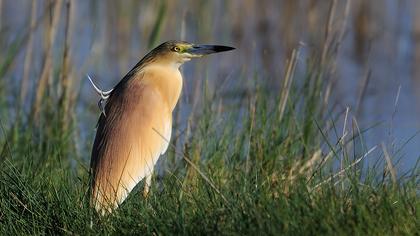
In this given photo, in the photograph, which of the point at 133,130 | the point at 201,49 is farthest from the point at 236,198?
the point at 201,49

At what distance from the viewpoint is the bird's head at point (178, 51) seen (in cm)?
447

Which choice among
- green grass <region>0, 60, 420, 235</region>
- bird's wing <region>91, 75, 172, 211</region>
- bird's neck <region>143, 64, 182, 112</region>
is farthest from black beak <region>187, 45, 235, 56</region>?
green grass <region>0, 60, 420, 235</region>

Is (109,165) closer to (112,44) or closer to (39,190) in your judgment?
(39,190)

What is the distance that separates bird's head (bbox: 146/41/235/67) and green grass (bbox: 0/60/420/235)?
20.7 inches

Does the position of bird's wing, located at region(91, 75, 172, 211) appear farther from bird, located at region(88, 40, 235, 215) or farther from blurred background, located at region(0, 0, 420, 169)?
blurred background, located at region(0, 0, 420, 169)

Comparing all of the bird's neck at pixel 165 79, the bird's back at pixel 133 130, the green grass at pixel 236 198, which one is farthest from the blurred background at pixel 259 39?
the bird's back at pixel 133 130

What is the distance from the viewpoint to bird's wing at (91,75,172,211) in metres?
4.25

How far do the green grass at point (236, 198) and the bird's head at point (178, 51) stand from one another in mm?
527

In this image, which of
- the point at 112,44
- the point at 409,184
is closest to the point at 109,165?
the point at 409,184

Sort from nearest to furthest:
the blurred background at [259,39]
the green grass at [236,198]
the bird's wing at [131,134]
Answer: the green grass at [236,198], the bird's wing at [131,134], the blurred background at [259,39]

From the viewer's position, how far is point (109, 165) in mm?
4219

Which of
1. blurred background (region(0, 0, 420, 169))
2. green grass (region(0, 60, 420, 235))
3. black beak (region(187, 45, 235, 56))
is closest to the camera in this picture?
green grass (region(0, 60, 420, 235))

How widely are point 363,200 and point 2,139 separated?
3315 mm

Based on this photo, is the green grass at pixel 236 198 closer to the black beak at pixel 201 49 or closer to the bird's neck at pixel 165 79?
the bird's neck at pixel 165 79
